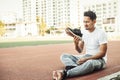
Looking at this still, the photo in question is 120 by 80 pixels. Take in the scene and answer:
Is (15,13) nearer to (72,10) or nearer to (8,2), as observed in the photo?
(8,2)

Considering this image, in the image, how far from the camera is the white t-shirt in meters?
2.33

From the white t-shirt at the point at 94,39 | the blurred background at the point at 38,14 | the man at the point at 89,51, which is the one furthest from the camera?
the blurred background at the point at 38,14

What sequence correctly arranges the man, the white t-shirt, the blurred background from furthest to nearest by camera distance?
the blurred background
the white t-shirt
the man

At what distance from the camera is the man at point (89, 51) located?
87.5 inches

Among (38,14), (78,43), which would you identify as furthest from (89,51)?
(38,14)

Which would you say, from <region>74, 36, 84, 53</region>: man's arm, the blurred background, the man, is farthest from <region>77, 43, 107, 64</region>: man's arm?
the blurred background

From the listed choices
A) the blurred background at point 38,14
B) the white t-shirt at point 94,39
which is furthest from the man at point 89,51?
the blurred background at point 38,14

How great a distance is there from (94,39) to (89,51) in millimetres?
127

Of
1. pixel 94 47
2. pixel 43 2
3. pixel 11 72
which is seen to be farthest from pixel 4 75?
pixel 43 2

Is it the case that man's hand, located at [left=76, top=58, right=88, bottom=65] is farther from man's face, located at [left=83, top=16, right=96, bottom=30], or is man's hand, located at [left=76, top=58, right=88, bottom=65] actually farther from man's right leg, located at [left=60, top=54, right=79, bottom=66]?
man's face, located at [left=83, top=16, right=96, bottom=30]

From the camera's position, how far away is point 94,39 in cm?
238

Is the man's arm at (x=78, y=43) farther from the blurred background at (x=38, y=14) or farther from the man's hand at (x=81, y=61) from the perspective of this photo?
the blurred background at (x=38, y=14)

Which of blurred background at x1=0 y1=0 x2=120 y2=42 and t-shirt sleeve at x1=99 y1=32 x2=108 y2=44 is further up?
blurred background at x1=0 y1=0 x2=120 y2=42

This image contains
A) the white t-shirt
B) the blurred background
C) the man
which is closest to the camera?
the man
